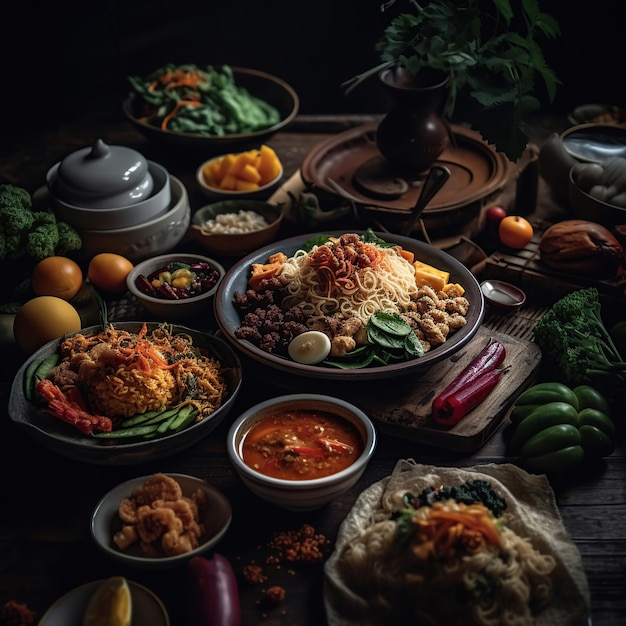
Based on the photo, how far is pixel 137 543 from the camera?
2.82m

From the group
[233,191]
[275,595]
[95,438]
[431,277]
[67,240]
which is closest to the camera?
[275,595]

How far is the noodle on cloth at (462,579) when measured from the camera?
2498 mm

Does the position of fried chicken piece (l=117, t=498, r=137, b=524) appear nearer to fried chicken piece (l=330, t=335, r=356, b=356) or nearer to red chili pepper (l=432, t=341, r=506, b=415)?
fried chicken piece (l=330, t=335, r=356, b=356)

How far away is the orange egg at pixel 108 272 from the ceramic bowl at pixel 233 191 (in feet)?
3.24

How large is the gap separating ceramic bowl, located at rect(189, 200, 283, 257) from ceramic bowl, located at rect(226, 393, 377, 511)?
1638 mm

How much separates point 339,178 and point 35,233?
7.07 ft

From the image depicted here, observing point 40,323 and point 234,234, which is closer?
point 40,323

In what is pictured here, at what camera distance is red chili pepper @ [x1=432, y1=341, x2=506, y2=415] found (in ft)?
11.2

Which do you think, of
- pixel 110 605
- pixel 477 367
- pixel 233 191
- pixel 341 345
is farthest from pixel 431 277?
pixel 110 605

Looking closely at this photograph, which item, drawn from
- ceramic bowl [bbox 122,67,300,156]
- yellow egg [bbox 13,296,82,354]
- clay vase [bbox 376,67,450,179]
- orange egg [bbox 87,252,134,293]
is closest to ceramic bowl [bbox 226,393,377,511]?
yellow egg [bbox 13,296,82,354]

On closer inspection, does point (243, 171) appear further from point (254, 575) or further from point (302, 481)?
point (254, 575)

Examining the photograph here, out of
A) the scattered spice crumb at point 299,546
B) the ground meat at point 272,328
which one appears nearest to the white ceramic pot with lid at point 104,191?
the ground meat at point 272,328

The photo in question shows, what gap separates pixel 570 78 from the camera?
6.73 m

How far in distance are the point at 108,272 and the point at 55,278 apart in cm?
31
